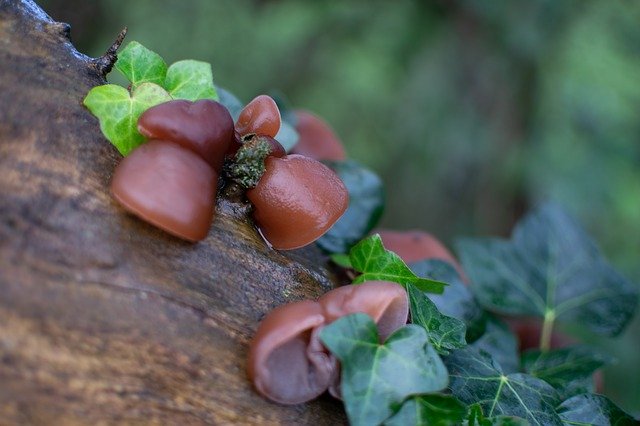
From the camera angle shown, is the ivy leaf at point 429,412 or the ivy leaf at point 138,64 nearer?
the ivy leaf at point 429,412

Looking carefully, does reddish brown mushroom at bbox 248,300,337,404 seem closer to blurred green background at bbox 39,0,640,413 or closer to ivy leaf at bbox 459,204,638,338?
ivy leaf at bbox 459,204,638,338

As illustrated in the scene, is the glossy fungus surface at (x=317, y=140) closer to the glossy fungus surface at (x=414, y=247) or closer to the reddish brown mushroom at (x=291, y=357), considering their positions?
the glossy fungus surface at (x=414, y=247)

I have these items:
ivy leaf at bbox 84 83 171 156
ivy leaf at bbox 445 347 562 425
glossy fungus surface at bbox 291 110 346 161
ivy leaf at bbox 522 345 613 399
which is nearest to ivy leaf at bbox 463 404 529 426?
ivy leaf at bbox 445 347 562 425

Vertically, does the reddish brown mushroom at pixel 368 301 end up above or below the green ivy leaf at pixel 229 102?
above

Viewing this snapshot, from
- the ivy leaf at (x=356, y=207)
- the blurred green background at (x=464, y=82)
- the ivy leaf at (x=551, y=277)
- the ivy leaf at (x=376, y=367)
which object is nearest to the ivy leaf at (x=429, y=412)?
the ivy leaf at (x=376, y=367)

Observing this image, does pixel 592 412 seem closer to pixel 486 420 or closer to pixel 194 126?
pixel 486 420

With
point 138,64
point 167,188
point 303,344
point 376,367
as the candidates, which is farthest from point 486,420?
point 138,64

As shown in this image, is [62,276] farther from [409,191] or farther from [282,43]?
[409,191]
